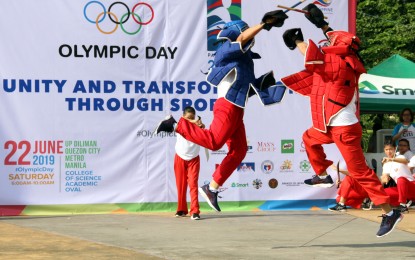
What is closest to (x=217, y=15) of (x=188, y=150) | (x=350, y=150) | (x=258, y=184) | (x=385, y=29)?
(x=188, y=150)

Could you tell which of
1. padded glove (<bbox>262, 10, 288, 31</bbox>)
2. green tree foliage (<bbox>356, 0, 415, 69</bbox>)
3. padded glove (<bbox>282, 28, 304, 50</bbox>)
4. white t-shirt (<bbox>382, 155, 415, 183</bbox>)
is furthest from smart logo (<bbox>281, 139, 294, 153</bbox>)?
green tree foliage (<bbox>356, 0, 415, 69</bbox>)

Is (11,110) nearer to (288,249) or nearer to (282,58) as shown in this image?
(282,58)

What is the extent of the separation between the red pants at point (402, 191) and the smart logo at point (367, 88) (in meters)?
2.97

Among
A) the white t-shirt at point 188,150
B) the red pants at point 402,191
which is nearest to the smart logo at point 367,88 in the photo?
the red pants at point 402,191

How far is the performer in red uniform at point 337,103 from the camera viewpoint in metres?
10.2

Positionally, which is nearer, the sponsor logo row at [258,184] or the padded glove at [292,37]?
the padded glove at [292,37]

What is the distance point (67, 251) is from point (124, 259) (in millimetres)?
895

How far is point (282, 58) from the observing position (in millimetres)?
15852

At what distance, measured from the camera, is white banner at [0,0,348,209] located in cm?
1492

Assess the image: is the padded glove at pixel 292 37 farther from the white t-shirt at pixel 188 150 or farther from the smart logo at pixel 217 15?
the smart logo at pixel 217 15

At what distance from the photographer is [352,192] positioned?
45.4ft

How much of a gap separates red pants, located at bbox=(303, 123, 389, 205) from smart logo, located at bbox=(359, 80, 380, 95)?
25.2ft

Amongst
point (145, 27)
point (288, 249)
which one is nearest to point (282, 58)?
point (145, 27)

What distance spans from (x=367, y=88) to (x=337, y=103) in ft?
26.4
